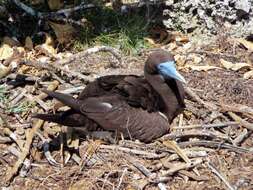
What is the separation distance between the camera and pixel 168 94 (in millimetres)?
5078

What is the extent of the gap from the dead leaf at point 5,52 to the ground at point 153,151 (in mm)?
550

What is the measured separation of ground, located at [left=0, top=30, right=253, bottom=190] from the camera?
4.58m

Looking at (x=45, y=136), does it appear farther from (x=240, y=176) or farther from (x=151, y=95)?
(x=240, y=176)

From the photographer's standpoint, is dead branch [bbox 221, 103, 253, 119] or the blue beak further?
dead branch [bbox 221, 103, 253, 119]

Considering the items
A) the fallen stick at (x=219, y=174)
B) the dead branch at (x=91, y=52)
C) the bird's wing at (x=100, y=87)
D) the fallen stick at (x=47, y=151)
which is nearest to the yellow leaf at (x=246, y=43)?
the dead branch at (x=91, y=52)

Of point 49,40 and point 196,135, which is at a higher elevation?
point 49,40

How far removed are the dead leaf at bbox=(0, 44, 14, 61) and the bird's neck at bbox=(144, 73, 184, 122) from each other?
60.3 inches

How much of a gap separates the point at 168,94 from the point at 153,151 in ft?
1.69

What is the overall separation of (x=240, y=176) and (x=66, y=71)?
5.69 feet

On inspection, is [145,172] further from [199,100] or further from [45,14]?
[45,14]

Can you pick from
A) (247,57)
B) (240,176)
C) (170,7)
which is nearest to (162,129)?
(240,176)

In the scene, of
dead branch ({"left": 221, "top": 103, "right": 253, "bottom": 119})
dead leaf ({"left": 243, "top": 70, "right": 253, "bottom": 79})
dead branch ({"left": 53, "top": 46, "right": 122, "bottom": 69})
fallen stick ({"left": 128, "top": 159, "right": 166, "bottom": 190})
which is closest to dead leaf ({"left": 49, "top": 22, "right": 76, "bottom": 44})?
dead branch ({"left": 53, "top": 46, "right": 122, "bottom": 69})

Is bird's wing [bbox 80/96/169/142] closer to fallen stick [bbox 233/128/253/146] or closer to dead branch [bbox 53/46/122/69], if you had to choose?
fallen stick [bbox 233/128/253/146]

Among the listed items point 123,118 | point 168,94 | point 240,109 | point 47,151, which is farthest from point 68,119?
→ point 240,109
